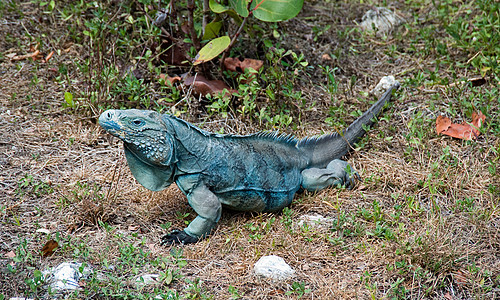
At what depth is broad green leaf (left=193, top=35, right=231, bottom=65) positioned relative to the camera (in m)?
4.95

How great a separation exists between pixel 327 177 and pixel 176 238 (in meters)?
1.38

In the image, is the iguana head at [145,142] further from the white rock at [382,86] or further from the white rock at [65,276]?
the white rock at [382,86]

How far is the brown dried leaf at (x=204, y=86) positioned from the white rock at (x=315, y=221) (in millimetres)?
1643

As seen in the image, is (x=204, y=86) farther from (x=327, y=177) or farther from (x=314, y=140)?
(x=327, y=177)

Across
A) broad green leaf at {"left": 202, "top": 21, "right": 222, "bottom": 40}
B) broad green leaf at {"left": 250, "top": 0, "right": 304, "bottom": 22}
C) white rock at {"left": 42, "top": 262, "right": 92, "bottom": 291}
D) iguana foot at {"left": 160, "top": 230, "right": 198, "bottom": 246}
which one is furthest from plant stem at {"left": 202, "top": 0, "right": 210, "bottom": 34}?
white rock at {"left": 42, "top": 262, "right": 92, "bottom": 291}

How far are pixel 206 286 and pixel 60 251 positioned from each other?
106cm

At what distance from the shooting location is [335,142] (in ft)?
15.6

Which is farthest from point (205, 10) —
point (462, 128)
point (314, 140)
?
point (462, 128)

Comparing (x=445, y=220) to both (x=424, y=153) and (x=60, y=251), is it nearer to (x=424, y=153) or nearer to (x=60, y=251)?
(x=424, y=153)

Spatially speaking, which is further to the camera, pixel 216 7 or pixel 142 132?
pixel 216 7

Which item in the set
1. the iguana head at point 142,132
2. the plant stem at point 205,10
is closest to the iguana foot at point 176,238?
the iguana head at point 142,132

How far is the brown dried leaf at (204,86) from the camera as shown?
5277mm

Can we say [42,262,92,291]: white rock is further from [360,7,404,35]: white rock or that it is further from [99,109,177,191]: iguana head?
[360,7,404,35]: white rock

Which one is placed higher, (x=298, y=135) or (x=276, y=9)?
(x=276, y=9)
